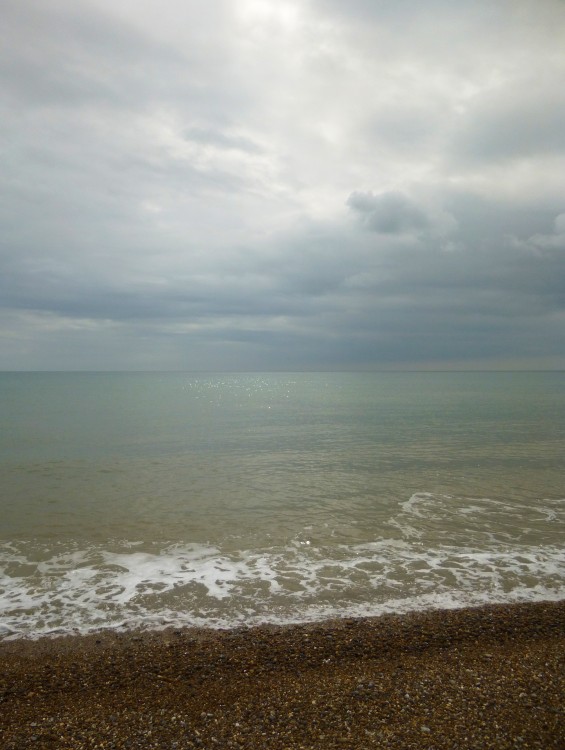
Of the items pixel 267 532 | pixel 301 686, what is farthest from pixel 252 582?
pixel 301 686

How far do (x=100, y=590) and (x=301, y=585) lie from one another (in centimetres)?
538

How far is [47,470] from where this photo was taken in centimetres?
2728

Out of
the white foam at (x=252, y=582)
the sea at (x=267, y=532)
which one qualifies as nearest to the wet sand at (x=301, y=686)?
the white foam at (x=252, y=582)

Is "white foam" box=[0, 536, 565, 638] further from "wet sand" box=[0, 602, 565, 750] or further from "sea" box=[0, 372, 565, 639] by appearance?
"wet sand" box=[0, 602, 565, 750]

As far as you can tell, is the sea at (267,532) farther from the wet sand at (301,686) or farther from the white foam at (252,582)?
the wet sand at (301,686)

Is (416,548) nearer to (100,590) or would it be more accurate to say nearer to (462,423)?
(100,590)

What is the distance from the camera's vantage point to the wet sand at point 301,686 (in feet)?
21.1

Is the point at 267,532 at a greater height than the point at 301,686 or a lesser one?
lesser

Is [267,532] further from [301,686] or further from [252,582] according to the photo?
[301,686]

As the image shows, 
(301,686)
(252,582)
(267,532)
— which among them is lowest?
(267,532)

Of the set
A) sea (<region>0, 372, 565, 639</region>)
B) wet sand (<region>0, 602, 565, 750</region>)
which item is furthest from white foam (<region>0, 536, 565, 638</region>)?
wet sand (<region>0, 602, 565, 750</region>)

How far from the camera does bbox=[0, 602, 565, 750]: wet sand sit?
6441 mm

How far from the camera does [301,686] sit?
7539 mm

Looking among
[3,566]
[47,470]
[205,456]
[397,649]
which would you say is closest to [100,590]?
[3,566]
